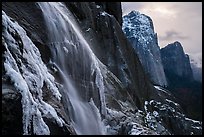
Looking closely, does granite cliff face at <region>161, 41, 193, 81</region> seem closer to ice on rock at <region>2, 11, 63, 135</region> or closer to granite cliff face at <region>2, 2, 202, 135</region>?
granite cliff face at <region>2, 2, 202, 135</region>

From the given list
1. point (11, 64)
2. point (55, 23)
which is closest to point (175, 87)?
point (55, 23)

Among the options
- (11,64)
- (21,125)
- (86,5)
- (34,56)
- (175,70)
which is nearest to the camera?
(21,125)

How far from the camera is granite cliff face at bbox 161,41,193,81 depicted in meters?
182

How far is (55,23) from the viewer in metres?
23.8

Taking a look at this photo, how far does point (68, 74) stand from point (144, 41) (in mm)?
118393

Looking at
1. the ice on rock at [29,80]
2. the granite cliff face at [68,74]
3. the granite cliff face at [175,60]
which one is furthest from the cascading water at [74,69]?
the granite cliff face at [175,60]

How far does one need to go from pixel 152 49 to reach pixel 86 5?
114 m

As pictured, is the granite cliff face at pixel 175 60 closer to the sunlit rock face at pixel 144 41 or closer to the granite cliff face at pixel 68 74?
the sunlit rock face at pixel 144 41

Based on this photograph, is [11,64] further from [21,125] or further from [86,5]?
[86,5]

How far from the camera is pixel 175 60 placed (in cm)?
18338

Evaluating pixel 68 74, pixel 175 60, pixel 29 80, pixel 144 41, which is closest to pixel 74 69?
pixel 68 74

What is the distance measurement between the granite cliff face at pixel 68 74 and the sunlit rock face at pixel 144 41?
90.9m

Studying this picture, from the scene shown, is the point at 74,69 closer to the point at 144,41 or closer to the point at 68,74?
the point at 68,74

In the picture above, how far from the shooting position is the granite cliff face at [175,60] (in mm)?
182438
